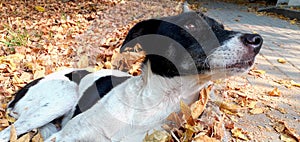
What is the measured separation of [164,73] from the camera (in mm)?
2104

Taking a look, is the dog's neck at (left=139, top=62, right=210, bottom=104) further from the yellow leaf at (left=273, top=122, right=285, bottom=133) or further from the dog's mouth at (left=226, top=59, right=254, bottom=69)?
the yellow leaf at (left=273, top=122, right=285, bottom=133)

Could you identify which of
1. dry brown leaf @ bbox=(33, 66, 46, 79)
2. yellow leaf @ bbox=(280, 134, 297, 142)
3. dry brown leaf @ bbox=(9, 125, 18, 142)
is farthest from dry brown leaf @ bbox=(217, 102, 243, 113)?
dry brown leaf @ bbox=(33, 66, 46, 79)

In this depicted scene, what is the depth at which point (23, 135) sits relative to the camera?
245cm

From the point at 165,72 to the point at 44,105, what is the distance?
114 centimetres

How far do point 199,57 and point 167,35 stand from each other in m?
0.27

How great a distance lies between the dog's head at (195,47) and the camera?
1.95 m

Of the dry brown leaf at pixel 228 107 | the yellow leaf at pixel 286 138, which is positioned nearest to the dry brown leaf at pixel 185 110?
the dry brown leaf at pixel 228 107

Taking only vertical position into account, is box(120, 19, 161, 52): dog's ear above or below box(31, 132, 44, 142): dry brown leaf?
above

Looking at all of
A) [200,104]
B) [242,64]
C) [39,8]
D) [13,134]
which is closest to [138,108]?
[200,104]

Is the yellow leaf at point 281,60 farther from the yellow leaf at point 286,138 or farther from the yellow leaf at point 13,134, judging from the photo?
the yellow leaf at point 13,134

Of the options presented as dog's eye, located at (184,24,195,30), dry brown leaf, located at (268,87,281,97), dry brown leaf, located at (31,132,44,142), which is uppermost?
dog's eye, located at (184,24,195,30)

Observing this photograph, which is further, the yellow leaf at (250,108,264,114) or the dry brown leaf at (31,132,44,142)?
the yellow leaf at (250,108,264,114)

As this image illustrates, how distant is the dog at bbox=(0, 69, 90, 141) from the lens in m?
2.53

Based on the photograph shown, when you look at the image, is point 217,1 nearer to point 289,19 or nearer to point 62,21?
point 289,19
